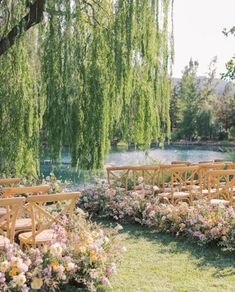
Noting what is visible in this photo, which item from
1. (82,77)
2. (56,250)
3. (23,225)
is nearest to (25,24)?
(82,77)

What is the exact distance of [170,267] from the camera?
6.17 m

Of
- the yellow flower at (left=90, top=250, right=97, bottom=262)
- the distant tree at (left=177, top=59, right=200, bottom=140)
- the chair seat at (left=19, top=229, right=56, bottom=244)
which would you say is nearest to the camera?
the yellow flower at (left=90, top=250, right=97, bottom=262)

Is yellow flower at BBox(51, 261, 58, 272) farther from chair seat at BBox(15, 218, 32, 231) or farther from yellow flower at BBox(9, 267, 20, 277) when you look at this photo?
chair seat at BBox(15, 218, 32, 231)

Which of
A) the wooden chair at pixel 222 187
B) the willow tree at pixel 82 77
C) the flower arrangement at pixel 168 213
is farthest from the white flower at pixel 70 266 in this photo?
the wooden chair at pixel 222 187

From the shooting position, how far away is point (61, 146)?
6.33 meters

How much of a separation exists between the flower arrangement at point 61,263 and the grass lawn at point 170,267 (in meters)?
0.25

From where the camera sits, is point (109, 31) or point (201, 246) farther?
point (201, 246)

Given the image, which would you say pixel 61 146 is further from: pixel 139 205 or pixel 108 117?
pixel 139 205

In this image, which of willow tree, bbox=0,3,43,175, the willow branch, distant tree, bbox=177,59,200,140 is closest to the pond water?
willow tree, bbox=0,3,43,175

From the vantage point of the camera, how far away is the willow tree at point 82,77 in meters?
6.27

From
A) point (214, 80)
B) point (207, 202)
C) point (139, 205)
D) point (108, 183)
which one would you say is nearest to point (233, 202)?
point (207, 202)

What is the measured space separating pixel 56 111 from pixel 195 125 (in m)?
47.9

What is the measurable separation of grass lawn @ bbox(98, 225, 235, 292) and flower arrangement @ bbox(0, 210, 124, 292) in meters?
0.25

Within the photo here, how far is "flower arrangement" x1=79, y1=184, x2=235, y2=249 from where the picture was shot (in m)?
7.09
